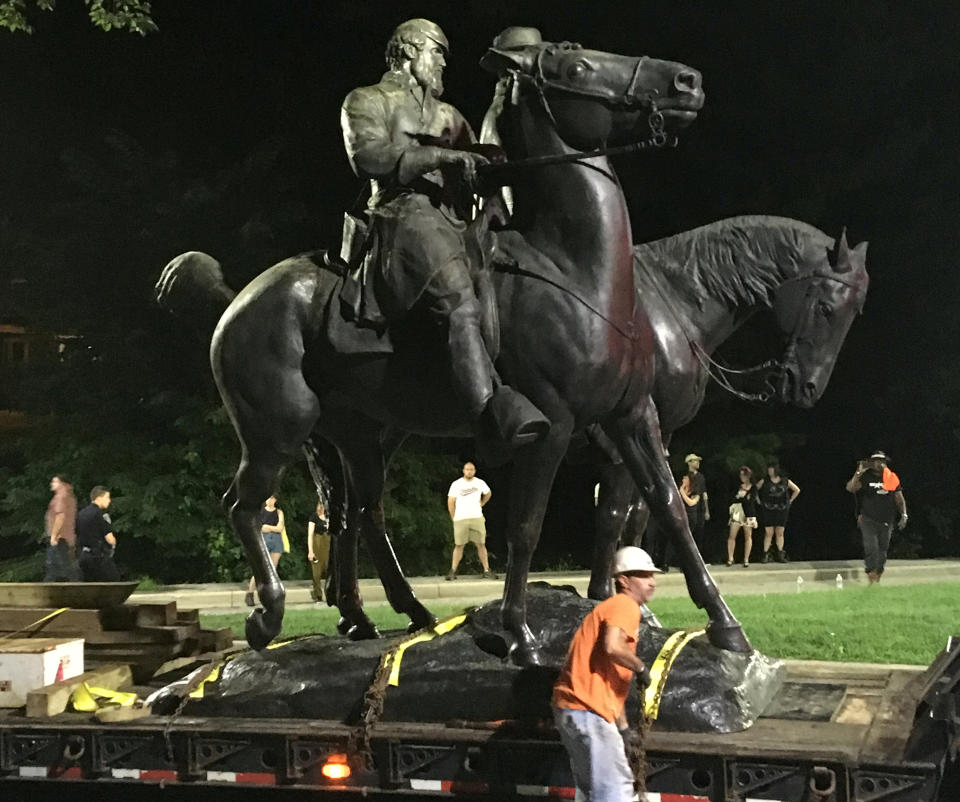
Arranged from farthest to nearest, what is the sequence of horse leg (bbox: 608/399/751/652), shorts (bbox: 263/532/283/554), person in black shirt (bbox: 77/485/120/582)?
1. shorts (bbox: 263/532/283/554)
2. person in black shirt (bbox: 77/485/120/582)
3. horse leg (bbox: 608/399/751/652)

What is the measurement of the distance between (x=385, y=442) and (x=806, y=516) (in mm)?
16025

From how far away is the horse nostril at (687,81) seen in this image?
17.8ft

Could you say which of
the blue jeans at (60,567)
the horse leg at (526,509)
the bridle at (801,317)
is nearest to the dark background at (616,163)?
the blue jeans at (60,567)

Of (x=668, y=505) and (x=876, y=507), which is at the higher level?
(x=668, y=505)

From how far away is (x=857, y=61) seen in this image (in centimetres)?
2169

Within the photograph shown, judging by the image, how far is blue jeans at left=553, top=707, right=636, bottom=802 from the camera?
4297 millimetres

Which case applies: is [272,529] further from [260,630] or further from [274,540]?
[260,630]

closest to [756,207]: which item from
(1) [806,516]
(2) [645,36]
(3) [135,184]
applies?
(2) [645,36]

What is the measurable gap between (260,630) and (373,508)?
0.99 meters

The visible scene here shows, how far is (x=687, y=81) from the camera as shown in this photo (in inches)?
214

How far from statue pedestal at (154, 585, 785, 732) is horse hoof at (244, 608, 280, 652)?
0.07 meters

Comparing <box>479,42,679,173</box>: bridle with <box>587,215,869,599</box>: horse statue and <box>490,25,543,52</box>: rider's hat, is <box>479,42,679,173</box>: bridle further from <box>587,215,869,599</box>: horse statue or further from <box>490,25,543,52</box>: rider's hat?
<box>587,215,869,599</box>: horse statue

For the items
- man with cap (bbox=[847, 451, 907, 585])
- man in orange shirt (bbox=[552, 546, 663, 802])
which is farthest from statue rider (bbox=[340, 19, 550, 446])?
man with cap (bbox=[847, 451, 907, 585])

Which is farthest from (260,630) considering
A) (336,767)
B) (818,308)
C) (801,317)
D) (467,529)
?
(467,529)
